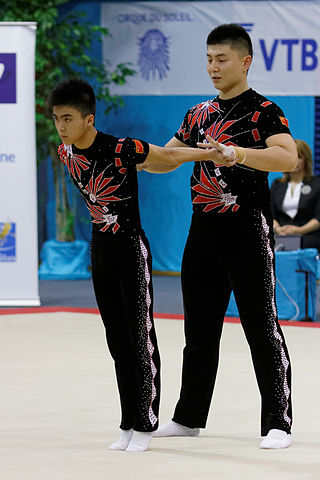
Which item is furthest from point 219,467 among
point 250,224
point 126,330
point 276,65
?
point 276,65

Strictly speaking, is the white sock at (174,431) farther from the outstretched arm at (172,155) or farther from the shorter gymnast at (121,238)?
the outstretched arm at (172,155)

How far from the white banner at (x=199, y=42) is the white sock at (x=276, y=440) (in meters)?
5.99

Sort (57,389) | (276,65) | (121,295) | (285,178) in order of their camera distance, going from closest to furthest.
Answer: (121,295)
(57,389)
(285,178)
(276,65)

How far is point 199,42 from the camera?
375 inches

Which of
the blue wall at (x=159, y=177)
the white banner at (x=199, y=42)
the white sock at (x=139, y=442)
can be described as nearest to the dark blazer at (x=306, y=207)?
the white banner at (x=199, y=42)

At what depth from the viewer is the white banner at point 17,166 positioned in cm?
722

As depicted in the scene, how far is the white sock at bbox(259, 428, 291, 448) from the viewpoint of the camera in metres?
3.61

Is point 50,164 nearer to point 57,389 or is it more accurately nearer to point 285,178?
point 285,178

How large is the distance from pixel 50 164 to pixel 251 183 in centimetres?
682

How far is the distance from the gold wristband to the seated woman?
3.98 meters

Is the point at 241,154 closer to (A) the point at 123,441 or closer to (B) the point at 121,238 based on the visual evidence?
(B) the point at 121,238

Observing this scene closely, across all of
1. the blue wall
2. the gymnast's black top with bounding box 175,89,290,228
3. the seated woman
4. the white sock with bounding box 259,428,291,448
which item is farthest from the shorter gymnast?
the blue wall

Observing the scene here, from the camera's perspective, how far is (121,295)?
356cm

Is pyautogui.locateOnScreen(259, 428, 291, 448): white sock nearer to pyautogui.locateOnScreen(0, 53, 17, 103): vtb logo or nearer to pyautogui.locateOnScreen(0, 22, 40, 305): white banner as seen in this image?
pyautogui.locateOnScreen(0, 22, 40, 305): white banner
